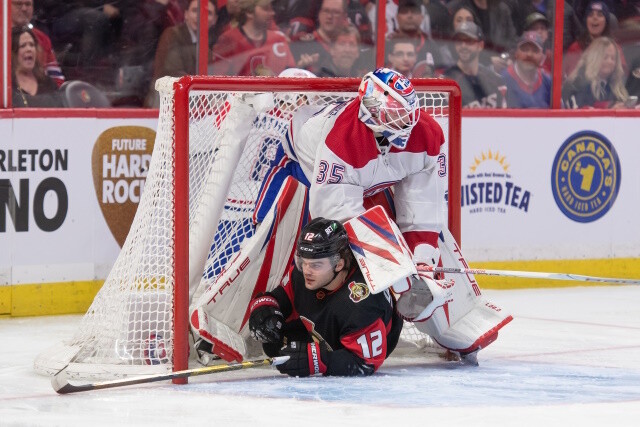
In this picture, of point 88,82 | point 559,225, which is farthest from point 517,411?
point 559,225

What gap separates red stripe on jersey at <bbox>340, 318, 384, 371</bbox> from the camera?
465 centimetres

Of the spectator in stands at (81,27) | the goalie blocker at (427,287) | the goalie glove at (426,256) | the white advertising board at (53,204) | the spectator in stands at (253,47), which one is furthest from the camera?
the spectator in stands at (253,47)

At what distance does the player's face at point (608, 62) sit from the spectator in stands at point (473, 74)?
0.72 metres

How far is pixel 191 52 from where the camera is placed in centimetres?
677

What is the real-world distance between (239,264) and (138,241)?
0.36 metres

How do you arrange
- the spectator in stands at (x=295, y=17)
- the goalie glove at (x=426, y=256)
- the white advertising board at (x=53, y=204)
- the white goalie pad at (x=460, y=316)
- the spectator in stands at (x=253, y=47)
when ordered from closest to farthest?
the goalie glove at (x=426, y=256), the white goalie pad at (x=460, y=316), the white advertising board at (x=53, y=204), the spectator in stands at (x=253, y=47), the spectator in stands at (x=295, y=17)

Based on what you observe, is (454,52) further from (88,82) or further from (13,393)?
(13,393)

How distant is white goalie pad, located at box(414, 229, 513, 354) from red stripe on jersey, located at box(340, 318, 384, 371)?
324mm

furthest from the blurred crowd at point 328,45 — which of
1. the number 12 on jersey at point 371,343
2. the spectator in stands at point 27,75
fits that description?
the number 12 on jersey at point 371,343

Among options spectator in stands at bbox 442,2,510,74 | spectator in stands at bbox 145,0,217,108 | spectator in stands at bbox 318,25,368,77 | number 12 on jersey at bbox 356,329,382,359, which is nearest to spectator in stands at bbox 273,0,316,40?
spectator in stands at bbox 318,25,368,77

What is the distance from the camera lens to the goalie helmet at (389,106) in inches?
188

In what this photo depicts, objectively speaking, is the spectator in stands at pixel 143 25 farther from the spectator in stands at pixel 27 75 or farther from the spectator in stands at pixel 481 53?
the spectator in stands at pixel 481 53

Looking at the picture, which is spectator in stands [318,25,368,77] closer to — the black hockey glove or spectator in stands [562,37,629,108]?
spectator in stands [562,37,629,108]

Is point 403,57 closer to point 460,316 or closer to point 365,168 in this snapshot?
point 460,316
